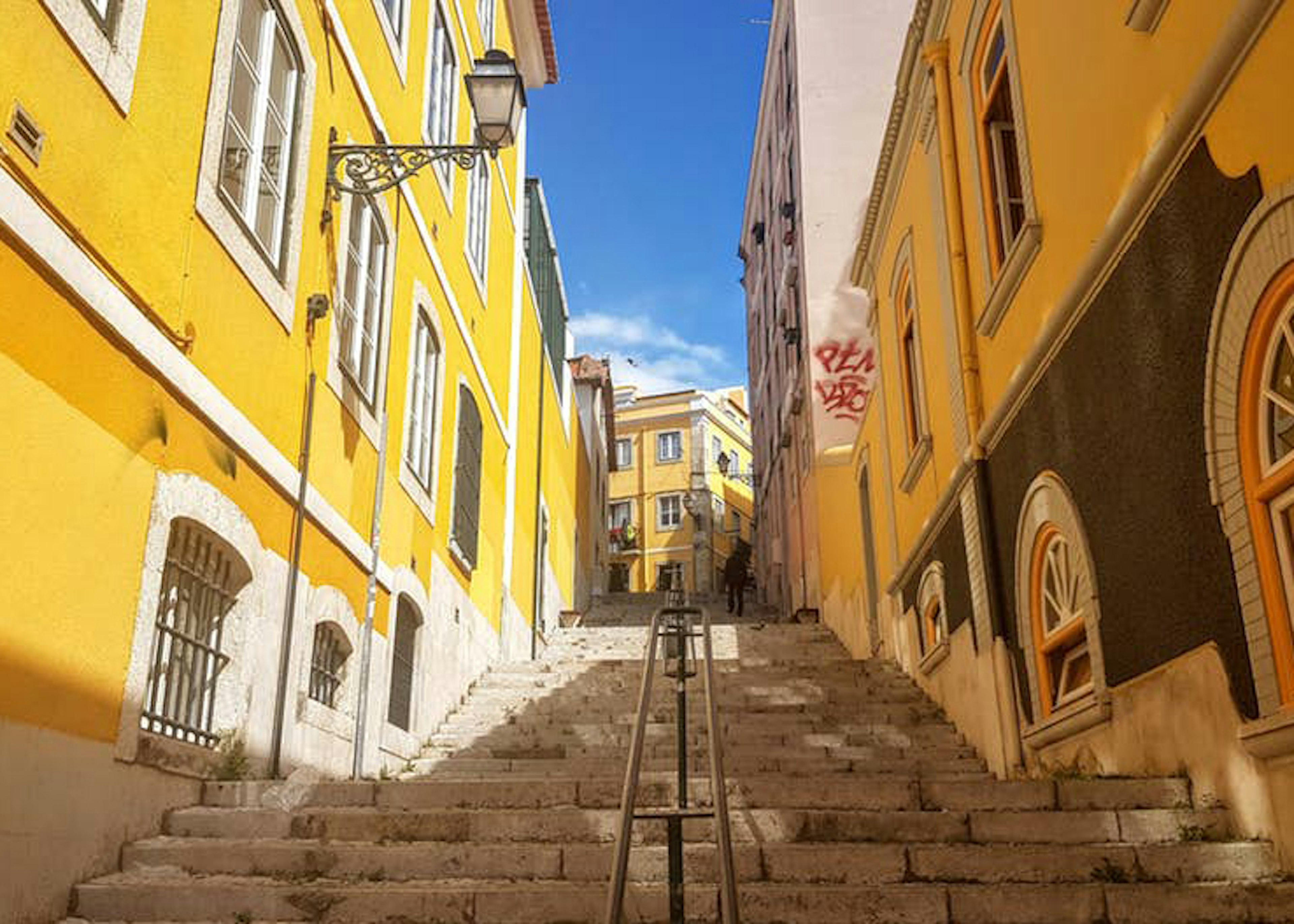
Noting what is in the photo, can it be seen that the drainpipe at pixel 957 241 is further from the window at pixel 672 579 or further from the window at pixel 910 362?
the window at pixel 672 579

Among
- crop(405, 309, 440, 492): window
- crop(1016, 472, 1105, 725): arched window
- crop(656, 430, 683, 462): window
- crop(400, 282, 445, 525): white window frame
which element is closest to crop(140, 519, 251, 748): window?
crop(400, 282, 445, 525): white window frame

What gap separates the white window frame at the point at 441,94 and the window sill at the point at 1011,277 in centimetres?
570

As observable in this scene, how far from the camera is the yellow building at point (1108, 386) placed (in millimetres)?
4723

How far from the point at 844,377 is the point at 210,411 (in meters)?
15.3

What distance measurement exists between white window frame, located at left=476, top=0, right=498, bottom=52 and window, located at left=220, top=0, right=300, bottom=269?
7242 mm

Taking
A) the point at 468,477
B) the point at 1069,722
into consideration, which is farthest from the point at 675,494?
the point at 1069,722

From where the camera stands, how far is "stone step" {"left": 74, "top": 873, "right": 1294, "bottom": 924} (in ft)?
14.8

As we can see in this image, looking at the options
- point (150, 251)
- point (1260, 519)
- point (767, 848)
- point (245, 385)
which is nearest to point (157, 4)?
point (150, 251)

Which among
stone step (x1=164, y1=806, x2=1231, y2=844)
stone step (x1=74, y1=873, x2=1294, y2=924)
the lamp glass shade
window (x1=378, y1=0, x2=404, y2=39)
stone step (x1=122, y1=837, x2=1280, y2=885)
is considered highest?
window (x1=378, y1=0, x2=404, y2=39)

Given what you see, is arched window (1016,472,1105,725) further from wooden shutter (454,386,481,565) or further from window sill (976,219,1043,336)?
wooden shutter (454,386,481,565)

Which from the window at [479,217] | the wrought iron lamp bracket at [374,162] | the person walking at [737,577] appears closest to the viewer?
the wrought iron lamp bracket at [374,162]

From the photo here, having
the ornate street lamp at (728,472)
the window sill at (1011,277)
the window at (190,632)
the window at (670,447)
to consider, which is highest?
the window at (670,447)

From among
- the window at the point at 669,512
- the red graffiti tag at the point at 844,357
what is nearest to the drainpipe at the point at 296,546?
the red graffiti tag at the point at 844,357

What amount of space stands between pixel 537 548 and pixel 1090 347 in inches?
519
